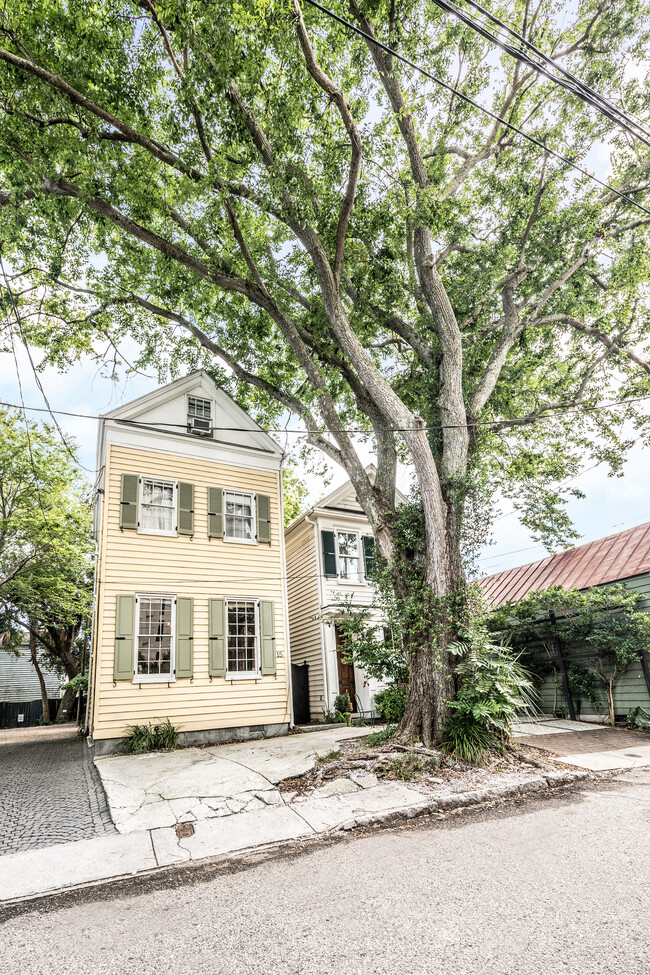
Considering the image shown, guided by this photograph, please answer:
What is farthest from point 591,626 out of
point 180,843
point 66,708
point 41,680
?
point 41,680

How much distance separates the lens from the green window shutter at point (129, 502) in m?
10.4

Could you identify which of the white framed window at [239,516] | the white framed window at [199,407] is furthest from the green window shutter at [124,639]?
the white framed window at [199,407]

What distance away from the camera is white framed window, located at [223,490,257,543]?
39.0 feet

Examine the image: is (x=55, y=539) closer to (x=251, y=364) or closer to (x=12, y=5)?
(x=251, y=364)

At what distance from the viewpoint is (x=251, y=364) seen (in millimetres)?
10750

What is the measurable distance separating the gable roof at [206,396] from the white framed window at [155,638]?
12.8 feet

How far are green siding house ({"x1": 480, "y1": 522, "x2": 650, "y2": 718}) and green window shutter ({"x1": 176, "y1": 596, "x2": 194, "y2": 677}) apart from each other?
19.7 ft

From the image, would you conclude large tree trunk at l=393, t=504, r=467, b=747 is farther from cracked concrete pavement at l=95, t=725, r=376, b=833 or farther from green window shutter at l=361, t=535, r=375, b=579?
green window shutter at l=361, t=535, r=375, b=579

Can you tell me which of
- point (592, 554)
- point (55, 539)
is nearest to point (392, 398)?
point (592, 554)

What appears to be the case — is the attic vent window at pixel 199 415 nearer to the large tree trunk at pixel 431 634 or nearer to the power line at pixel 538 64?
the large tree trunk at pixel 431 634

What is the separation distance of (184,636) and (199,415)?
5235mm

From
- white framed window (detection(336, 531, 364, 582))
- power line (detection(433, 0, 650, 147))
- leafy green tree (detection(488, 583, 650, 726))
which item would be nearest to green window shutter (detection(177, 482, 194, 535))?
white framed window (detection(336, 531, 364, 582))

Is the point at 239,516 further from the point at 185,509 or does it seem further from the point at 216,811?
the point at 216,811

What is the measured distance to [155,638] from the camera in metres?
10.2
